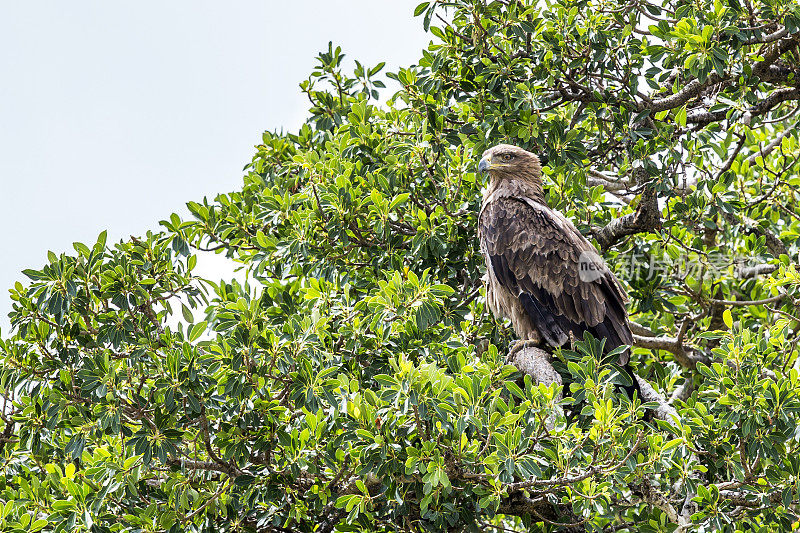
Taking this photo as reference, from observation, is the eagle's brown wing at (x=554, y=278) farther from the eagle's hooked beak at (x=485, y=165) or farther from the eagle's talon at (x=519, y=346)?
the eagle's hooked beak at (x=485, y=165)

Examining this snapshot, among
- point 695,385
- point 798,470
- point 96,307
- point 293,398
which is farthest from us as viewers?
point 695,385

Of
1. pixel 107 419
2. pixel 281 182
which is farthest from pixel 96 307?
pixel 281 182

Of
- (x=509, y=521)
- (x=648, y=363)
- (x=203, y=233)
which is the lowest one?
(x=509, y=521)

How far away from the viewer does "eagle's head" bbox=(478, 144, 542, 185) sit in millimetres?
6422

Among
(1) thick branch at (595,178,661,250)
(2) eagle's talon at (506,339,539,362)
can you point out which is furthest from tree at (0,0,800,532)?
(2) eagle's talon at (506,339,539,362)

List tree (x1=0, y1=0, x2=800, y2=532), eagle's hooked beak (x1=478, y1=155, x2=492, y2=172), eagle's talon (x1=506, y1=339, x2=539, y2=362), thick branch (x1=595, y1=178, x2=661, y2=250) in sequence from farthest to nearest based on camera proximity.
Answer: eagle's hooked beak (x1=478, y1=155, x2=492, y2=172)
thick branch (x1=595, y1=178, x2=661, y2=250)
eagle's talon (x1=506, y1=339, x2=539, y2=362)
tree (x1=0, y1=0, x2=800, y2=532)

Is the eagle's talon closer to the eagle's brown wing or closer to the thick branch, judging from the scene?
the eagle's brown wing

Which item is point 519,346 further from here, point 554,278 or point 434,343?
point 434,343

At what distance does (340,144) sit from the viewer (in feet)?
21.6

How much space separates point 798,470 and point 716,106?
329 cm

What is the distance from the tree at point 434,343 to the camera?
4.32 metres

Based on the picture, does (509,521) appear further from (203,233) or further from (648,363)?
(203,233)

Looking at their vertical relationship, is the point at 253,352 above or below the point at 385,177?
below

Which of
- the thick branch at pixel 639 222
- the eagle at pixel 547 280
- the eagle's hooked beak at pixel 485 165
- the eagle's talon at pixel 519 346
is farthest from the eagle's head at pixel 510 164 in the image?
the eagle's talon at pixel 519 346
